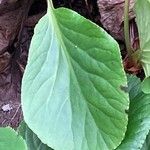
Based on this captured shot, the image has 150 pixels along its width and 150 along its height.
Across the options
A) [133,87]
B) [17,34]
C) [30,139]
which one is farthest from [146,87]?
[17,34]

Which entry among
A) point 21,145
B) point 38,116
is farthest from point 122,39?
point 21,145

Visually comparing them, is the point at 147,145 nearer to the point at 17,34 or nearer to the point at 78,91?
the point at 78,91

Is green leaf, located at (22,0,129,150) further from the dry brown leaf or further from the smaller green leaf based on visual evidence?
the dry brown leaf

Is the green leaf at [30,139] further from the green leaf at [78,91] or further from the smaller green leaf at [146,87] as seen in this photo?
the smaller green leaf at [146,87]

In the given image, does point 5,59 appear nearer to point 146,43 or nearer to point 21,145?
point 146,43

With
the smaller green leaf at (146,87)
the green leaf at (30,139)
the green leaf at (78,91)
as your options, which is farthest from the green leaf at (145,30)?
the green leaf at (30,139)
